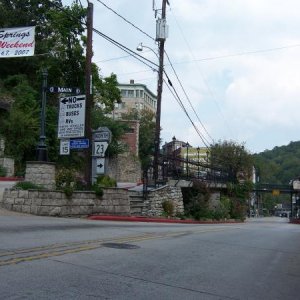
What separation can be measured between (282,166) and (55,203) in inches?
4256

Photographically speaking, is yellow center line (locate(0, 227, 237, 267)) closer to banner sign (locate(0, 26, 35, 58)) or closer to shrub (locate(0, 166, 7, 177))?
banner sign (locate(0, 26, 35, 58))

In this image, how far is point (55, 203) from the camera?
19234 mm

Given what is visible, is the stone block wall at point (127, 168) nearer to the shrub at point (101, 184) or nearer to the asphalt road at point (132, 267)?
the shrub at point (101, 184)

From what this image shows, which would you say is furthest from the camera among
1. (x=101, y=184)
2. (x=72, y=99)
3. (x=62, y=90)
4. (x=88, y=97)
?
(x=101, y=184)

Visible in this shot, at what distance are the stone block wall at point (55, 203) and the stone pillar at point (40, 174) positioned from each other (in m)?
0.71

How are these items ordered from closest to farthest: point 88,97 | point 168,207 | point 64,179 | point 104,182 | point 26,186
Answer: point 26,186
point 64,179
point 88,97
point 104,182
point 168,207

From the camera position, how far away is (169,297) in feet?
24.3

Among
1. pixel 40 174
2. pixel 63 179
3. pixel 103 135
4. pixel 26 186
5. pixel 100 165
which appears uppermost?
pixel 103 135

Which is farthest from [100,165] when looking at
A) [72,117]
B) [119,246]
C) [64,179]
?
[119,246]

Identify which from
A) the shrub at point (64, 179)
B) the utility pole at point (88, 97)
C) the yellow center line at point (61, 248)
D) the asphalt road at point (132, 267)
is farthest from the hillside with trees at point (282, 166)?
the yellow center line at point (61, 248)

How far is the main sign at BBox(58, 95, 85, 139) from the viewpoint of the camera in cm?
2144

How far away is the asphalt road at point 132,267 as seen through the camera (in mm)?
7500

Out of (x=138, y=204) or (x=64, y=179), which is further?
(x=138, y=204)

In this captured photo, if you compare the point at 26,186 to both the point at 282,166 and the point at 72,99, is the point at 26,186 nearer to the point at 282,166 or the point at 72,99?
the point at 72,99
